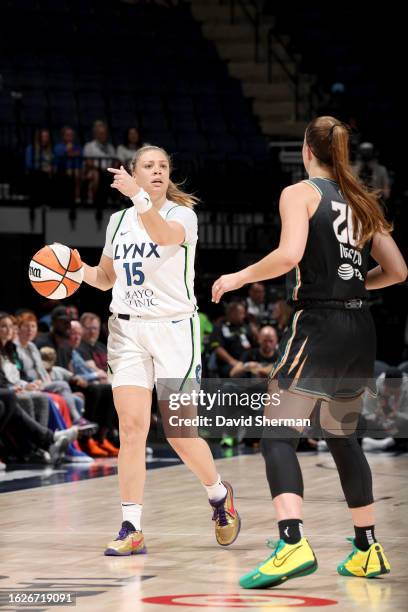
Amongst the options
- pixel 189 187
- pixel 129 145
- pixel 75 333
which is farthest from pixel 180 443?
pixel 129 145

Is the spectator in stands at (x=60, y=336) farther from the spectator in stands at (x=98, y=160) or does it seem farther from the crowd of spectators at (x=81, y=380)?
the spectator in stands at (x=98, y=160)

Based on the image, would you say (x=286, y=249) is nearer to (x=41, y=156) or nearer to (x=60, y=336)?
(x=60, y=336)

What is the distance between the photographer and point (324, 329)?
4.86 m

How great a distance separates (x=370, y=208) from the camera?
16.3ft

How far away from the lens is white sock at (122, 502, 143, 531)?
5.84m

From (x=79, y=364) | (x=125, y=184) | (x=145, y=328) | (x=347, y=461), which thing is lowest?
(x=79, y=364)

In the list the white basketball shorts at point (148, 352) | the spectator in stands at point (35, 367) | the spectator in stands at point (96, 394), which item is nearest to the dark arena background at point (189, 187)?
the spectator in stands at point (96, 394)

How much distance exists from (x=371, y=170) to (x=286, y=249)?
41.5 ft

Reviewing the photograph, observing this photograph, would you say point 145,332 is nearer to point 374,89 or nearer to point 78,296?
point 78,296

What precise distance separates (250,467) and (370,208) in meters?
6.00

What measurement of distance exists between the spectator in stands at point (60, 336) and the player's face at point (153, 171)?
6258mm

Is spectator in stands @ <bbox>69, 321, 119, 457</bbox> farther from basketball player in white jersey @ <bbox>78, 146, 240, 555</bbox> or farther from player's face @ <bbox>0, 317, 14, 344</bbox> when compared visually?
basketball player in white jersey @ <bbox>78, 146, 240, 555</bbox>

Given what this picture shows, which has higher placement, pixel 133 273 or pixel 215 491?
pixel 133 273

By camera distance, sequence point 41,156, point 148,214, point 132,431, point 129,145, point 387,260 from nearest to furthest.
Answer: point 387,260
point 148,214
point 132,431
point 41,156
point 129,145
